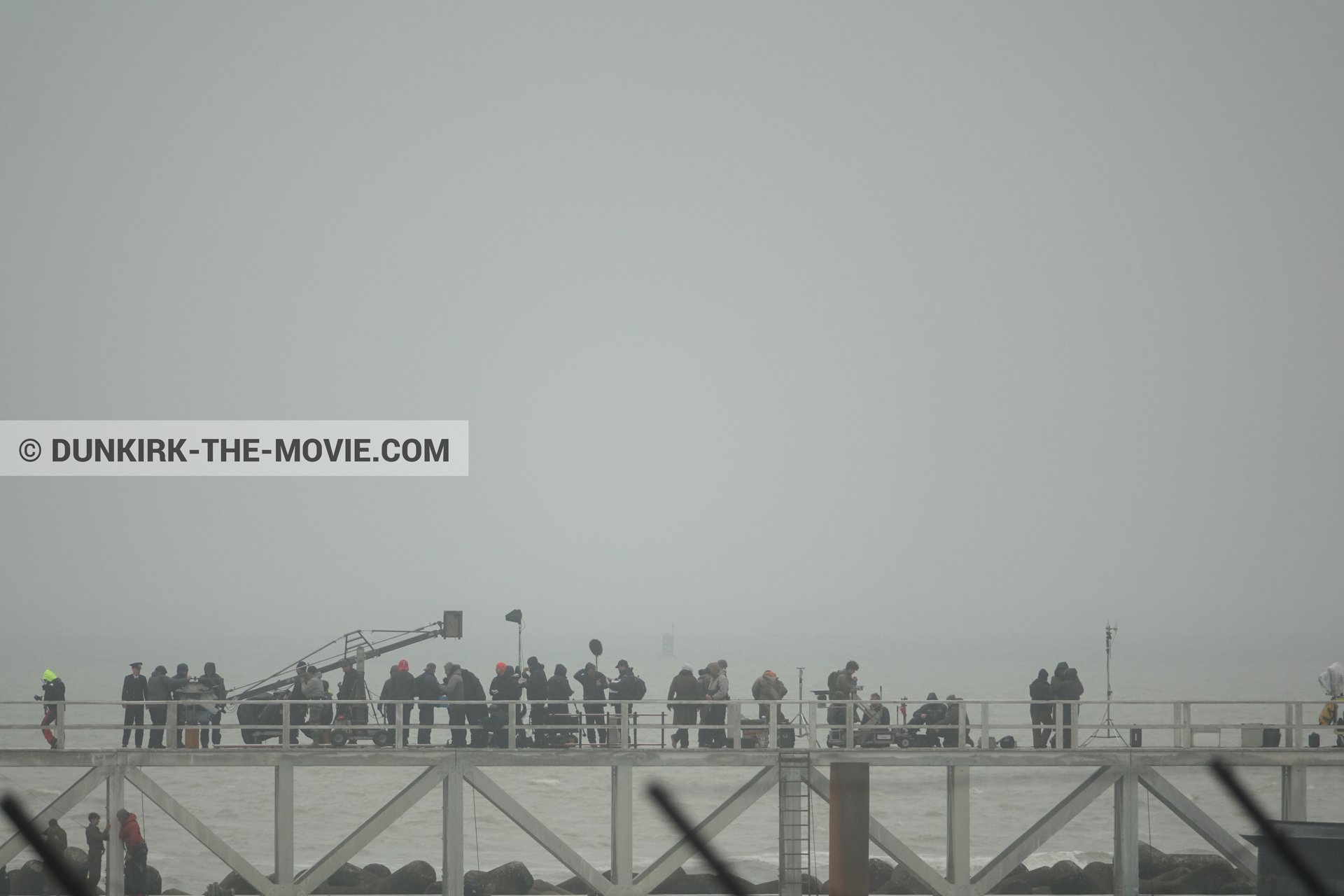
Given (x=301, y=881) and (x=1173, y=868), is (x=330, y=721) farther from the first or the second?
(x=1173, y=868)

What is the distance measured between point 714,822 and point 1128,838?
752cm

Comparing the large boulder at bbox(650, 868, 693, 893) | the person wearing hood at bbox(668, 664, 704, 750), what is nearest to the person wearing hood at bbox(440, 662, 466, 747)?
the person wearing hood at bbox(668, 664, 704, 750)

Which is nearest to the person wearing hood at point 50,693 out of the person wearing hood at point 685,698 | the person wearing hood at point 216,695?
the person wearing hood at point 216,695

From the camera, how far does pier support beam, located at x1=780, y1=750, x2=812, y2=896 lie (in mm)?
25984

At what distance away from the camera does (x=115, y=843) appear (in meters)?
27.5

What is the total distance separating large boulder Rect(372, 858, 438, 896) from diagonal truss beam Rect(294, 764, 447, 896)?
9.60 meters

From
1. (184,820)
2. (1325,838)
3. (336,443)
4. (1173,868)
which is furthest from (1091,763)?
(336,443)

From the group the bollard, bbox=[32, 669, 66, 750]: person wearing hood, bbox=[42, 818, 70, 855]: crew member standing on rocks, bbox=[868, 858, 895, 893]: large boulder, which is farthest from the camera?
bbox=[868, 858, 895, 893]: large boulder

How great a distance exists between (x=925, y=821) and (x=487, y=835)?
63.3 feet

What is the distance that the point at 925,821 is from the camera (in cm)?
6712

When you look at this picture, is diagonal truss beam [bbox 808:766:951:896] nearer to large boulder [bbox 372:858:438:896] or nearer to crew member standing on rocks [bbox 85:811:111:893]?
crew member standing on rocks [bbox 85:811:111:893]

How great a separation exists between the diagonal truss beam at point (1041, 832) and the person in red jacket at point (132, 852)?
607 inches

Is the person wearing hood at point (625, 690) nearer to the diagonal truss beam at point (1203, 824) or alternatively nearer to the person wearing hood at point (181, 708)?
the person wearing hood at point (181, 708)

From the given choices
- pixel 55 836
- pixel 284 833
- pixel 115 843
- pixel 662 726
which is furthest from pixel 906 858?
pixel 55 836
